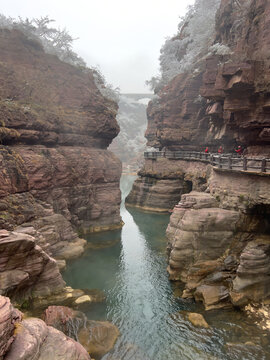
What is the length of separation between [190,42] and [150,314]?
4644cm

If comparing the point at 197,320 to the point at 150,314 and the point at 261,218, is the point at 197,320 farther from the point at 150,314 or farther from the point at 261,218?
the point at 261,218

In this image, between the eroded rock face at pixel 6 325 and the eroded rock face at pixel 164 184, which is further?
the eroded rock face at pixel 164 184

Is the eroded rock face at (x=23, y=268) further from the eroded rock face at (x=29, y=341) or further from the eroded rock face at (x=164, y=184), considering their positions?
the eroded rock face at (x=164, y=184)

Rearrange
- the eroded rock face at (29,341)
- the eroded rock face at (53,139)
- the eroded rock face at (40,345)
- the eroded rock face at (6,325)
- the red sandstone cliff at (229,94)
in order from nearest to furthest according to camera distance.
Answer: the eroded rock face at (6,325), the eroded rock face at (29,341), the eroded rock face at (40,345), the red sandstone cliff at (229,94), the eroded rock face at (53,139)

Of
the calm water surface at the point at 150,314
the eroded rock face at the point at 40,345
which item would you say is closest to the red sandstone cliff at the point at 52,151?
the calm water surface at the point at 150,314

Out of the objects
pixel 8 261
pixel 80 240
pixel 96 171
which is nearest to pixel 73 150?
pixel 96 171

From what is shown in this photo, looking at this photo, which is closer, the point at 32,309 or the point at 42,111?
the point at 32,309

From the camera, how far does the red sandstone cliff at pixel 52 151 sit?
744 inches

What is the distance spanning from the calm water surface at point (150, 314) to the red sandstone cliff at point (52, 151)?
11.3ft

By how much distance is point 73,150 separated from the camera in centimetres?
2669

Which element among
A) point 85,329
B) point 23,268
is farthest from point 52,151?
point 85,329

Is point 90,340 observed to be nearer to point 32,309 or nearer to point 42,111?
point 32,309

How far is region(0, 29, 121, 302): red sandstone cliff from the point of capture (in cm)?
A: 1889

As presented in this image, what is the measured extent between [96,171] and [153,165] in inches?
622
